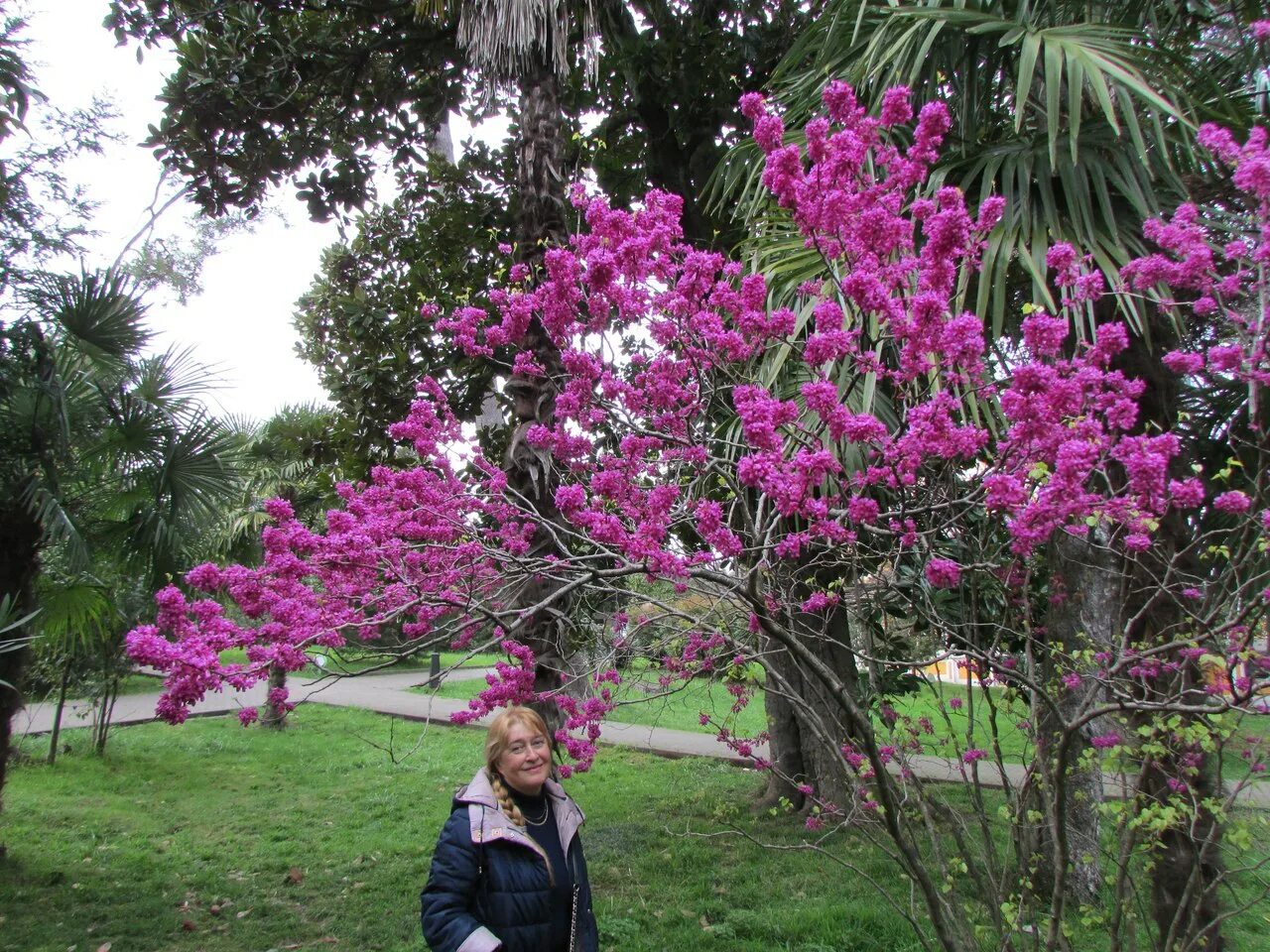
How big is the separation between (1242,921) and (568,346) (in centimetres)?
487

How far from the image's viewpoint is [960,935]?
248 cm

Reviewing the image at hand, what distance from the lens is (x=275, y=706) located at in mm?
2740

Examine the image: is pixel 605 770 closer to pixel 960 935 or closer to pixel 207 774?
pixel 207 774

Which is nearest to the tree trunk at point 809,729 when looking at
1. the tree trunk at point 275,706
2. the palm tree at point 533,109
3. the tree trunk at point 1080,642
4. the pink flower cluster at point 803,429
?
the tree trunk at point 1080,642

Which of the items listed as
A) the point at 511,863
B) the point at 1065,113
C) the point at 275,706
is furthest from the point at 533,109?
the point at 511,863

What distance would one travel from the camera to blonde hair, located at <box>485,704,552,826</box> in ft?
7.47

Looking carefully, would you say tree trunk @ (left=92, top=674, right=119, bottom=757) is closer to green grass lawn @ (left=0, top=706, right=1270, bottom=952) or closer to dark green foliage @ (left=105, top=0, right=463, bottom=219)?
green grass lawn @ (left=0, top=706, right=1270, bottom=952)

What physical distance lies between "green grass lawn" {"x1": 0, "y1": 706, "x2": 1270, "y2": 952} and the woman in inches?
35.6

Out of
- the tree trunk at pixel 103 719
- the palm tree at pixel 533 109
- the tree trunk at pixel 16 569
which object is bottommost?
the tree trunk at pixel 103 719

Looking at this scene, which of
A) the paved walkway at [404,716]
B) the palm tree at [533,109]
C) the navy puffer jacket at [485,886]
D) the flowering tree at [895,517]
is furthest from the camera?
the paved walkway at [404,716]

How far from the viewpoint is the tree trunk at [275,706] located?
9.23 ft

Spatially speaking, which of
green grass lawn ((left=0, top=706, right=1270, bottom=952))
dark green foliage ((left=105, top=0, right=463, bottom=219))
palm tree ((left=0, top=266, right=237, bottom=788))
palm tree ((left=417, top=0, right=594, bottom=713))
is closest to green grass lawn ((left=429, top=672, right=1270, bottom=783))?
green grass lawn ((left=0, top=706, right=1270, bottom=952))

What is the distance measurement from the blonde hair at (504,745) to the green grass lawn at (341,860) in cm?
107

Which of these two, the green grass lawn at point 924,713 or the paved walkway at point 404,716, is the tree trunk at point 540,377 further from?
the paved walkway at point 404,716
